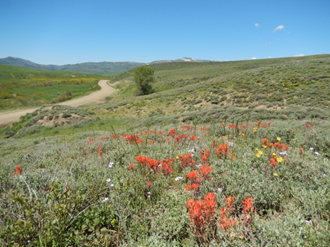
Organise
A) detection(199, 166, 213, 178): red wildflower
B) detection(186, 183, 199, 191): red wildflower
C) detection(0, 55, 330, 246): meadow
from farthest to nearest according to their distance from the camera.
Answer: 1. detection(199, 166, 213, 178): red wildflower
2. detection(186, 183, 199, 191): red wildflower
3. detection(0, 55, 330, 246): meadow

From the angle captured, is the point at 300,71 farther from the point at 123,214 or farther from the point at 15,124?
the point at 15,124

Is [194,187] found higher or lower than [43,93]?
higher

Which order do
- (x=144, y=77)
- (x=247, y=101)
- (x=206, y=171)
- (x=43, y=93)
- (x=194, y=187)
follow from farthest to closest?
(x=43, y=93)
(x=144, y=77)
(x=247, y=101)
(x=206, y=171)
(x=194, y=187)

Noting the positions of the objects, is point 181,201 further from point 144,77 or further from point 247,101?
point 144,77

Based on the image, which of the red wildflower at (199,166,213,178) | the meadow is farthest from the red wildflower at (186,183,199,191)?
the red wildflower at (199,166,213,178)

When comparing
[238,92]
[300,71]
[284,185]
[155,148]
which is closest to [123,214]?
[284,185]

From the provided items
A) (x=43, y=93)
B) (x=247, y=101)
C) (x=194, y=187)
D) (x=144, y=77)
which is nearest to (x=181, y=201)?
(x=194, y=187)

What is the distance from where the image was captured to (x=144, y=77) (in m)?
41.0

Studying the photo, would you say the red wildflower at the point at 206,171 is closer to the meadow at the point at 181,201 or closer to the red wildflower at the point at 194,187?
the meadow at the point at 181,201

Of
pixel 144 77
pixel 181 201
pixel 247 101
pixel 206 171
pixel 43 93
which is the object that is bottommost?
pixel 43 93

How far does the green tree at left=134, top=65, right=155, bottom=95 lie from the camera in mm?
40469

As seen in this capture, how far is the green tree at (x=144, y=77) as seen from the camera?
1593 inches

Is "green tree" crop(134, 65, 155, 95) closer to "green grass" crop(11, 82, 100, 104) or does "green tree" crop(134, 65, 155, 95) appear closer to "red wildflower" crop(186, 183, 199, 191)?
"green grass" crop(11, 82, 100, 104)

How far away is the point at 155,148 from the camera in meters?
5.08
